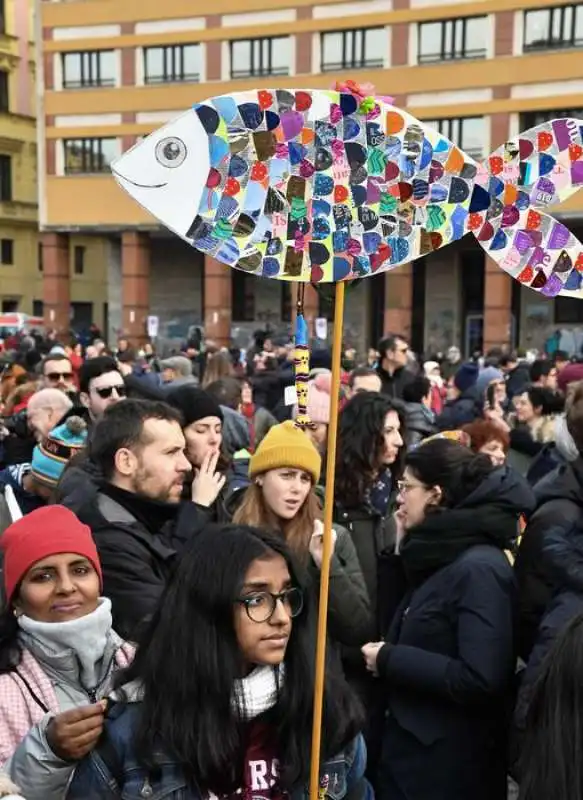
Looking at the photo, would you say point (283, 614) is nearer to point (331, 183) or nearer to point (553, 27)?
point (331, 183)

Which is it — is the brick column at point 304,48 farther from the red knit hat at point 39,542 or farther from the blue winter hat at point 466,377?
the red knit hat at point 39,542

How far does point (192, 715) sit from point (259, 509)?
180 cm

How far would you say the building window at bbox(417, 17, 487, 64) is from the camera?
27372 mm

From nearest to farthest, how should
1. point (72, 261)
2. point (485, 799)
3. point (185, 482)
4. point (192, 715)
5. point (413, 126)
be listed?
point (192, 715), point (413, 126), point (485, 799), point (185, 482), point (72, 261)

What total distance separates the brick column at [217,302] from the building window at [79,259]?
13.0 meters

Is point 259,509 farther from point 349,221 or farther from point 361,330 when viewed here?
point 361,330

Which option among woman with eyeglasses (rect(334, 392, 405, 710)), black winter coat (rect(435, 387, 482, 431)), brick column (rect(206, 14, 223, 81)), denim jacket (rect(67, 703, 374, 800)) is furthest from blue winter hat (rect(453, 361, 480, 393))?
brick column (rect(206, 14, 223, 81))

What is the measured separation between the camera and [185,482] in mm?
4348

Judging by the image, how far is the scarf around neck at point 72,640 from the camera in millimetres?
2361

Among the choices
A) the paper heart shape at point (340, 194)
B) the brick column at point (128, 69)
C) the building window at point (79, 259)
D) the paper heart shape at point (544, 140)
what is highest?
the brick column at point (128, 69)

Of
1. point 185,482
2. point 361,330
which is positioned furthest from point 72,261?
point 185,482

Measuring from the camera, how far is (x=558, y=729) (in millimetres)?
1614

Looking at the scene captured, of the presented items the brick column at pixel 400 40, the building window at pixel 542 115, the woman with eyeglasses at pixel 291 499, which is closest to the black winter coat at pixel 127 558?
the woman with eyeglasses at pixel 291 499

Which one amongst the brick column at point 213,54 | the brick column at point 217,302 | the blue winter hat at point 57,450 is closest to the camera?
the blue winter hat at point 57,450
